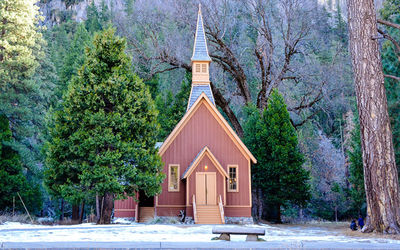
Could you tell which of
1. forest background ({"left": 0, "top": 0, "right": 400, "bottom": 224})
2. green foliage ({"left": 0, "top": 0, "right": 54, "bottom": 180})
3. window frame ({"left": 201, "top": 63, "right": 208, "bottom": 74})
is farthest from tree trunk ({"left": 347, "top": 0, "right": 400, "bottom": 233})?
green foliage ({"left": 0, "top": 0, "right": 54, "bottom": 180})

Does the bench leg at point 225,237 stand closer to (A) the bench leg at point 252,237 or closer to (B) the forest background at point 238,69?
(A) the bench leg at point 252,237

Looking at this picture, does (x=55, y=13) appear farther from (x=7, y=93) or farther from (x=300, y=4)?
(x=300, y=4)

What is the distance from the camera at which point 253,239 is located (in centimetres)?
1126

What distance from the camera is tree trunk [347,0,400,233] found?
45.6ft

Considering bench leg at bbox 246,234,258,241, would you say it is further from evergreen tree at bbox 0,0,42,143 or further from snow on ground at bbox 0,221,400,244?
evergreen tree at bbox 0,0,42,143

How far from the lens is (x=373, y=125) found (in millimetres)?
14336

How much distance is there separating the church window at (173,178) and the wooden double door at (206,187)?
1.42 metres

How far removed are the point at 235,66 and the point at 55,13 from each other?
57.7m

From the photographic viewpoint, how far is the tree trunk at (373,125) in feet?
45.6

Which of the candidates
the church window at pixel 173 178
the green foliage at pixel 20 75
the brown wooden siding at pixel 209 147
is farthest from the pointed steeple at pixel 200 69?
the green foliage at pixel 20 75

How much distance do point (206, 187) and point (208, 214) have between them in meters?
1.51

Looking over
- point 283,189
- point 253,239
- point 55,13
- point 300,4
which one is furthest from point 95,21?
point 253,239

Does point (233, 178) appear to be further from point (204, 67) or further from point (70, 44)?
point (70, 44)

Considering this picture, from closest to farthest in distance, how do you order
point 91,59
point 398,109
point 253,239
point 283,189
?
1. point 253,239
2. point 91,59
3. point 398,109
4. point 283,189
